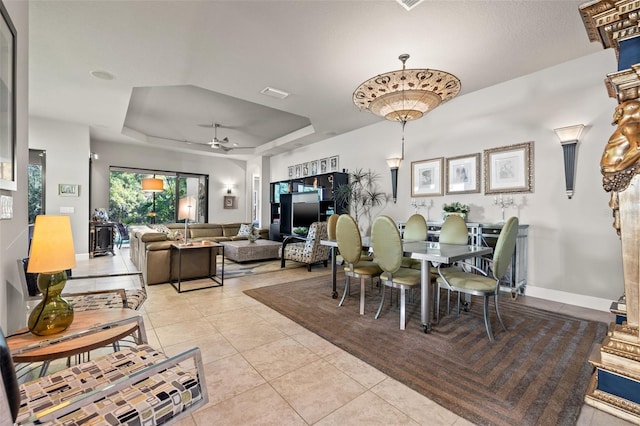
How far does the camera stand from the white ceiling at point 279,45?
8.35 ft

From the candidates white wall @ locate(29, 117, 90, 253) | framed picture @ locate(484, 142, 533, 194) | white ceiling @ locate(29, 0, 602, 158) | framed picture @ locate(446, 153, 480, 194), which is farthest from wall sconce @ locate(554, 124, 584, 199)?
white wall @ locate(29, 117, 90, 253)

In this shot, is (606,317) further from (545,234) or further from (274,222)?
(274,222)

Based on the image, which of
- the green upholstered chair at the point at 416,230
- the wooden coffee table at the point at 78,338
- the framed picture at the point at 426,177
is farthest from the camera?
the framed picture at the point at 426,177

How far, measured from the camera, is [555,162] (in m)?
3.55

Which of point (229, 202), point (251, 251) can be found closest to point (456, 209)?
point (251, 251)

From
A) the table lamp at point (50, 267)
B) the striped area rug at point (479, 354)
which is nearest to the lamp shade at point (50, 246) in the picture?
the table lamp at point (50, 267)

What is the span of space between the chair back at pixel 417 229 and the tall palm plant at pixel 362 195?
1667 mm

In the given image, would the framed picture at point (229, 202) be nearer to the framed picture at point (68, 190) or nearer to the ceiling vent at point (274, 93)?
the framed picture at point (68, 190)

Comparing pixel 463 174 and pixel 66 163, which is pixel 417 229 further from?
pixel 66 163

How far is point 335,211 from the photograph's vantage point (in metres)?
6.21

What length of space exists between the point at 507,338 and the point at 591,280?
5.89 feet

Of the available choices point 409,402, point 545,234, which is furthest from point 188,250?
point 545,234

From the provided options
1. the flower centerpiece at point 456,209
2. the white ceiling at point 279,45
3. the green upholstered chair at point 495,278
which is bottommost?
the green upholstered chair at point 495,278

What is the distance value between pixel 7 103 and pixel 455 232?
421 centimetres
